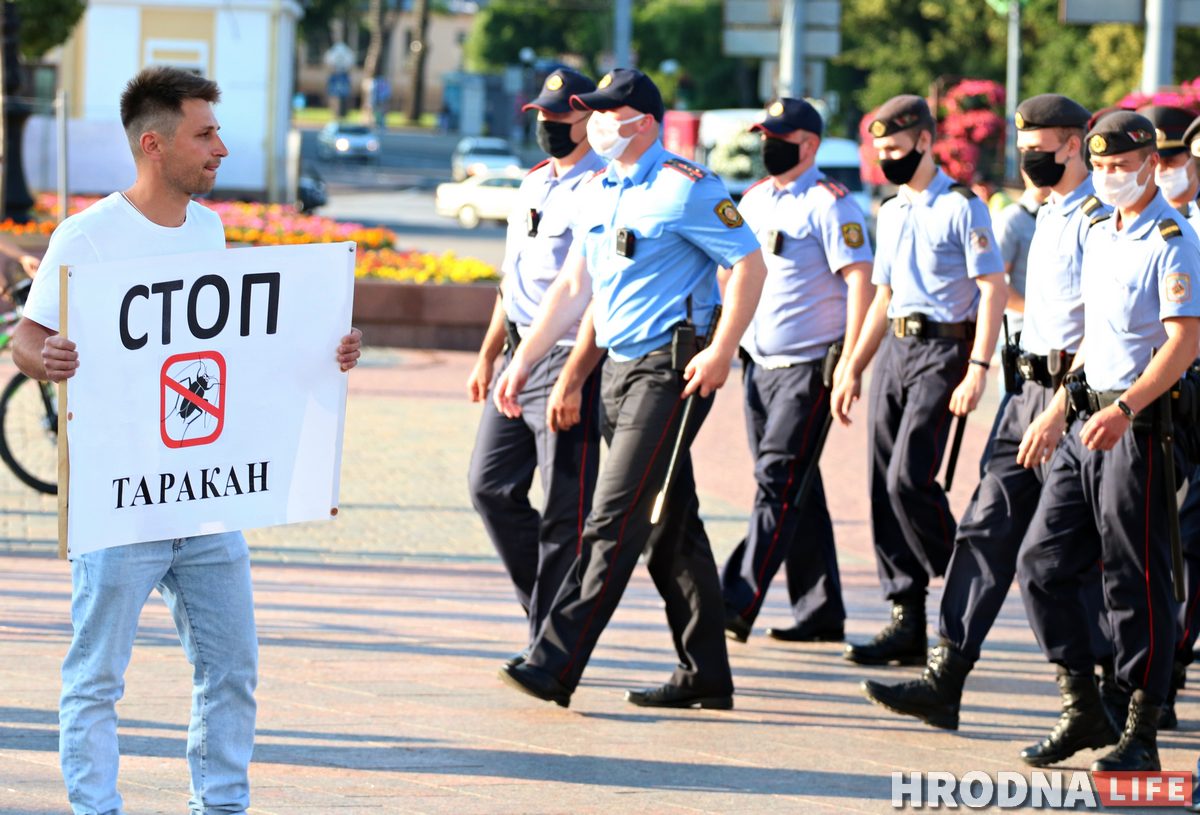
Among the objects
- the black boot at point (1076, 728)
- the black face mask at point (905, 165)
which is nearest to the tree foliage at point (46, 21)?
the black face mask at point (905, 165)

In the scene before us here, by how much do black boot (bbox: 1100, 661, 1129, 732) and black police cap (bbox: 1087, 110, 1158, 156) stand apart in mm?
1581

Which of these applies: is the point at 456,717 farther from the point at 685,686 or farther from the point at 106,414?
the point at 106,414

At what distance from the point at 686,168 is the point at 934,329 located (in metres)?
1.41

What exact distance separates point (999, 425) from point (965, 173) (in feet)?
78.7

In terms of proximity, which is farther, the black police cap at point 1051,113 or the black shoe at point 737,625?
the black shoe at point 737,625

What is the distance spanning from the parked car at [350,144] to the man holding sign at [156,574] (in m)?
60.2

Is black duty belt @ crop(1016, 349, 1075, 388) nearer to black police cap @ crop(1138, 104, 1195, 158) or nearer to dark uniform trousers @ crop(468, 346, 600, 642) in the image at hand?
black police cap @ crop(1138, 104, 1195, 158)

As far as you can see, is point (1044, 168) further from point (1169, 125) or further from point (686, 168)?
point (686, 168)

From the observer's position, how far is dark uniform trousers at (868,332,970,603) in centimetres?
689

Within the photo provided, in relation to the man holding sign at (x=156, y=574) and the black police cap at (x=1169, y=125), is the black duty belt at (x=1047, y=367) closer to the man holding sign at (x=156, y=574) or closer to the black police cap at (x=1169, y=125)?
the black police cap at (x=1169, y=125)

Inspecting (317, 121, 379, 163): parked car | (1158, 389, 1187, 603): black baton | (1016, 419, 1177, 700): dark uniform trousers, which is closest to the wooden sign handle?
(1016, 419, 1177, 700): dark uniform trousers

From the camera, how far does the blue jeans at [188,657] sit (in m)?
4.20

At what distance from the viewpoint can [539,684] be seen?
5945 millimetres

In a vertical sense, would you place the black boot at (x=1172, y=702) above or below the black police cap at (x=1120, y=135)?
below
